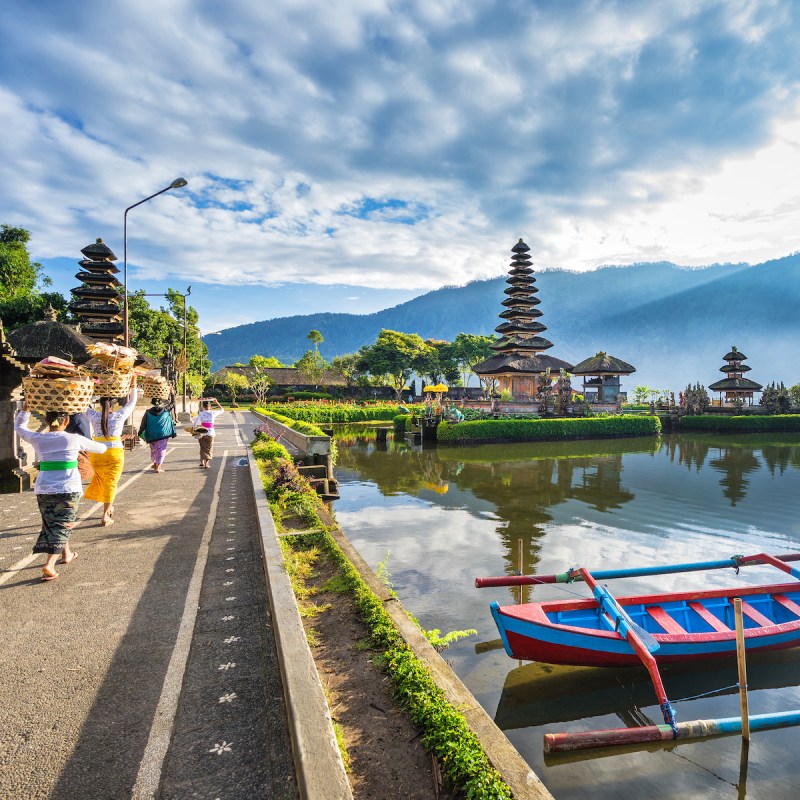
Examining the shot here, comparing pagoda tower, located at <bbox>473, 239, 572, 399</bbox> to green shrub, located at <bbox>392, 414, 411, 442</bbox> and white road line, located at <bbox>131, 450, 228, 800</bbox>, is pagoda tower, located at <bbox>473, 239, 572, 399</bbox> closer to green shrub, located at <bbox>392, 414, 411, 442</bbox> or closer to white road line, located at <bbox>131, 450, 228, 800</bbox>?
green shrub, located at <bbox>392, 414, 411, 442</bbox>

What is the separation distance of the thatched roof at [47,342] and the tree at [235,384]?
57551mm

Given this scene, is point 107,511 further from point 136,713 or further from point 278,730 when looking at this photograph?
point 278,730

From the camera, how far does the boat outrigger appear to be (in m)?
5.63

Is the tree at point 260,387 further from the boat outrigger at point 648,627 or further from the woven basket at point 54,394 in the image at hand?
the boat outrigger at point 648,627

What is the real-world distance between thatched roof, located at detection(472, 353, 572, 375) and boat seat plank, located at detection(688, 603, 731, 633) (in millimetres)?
42029

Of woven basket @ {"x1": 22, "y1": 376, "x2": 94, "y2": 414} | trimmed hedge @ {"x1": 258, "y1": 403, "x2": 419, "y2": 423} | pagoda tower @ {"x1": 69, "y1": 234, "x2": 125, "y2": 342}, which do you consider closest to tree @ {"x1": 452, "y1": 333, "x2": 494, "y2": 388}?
trimmed hedge @ {"x1": 258, "y1": 403, "x2": 419, "y2": 423}

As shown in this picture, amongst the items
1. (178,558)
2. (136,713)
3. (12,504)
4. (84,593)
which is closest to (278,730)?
(136,713)

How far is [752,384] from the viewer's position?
52.3 metres

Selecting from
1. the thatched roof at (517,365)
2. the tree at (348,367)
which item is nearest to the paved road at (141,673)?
the thatched roof at (517,365)

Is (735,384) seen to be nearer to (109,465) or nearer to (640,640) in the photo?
(640,640)

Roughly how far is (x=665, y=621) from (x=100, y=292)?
3923 cm

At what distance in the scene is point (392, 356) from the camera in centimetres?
7450

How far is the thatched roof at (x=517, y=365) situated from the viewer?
48.2 m

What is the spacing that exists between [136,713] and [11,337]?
20.4 m
